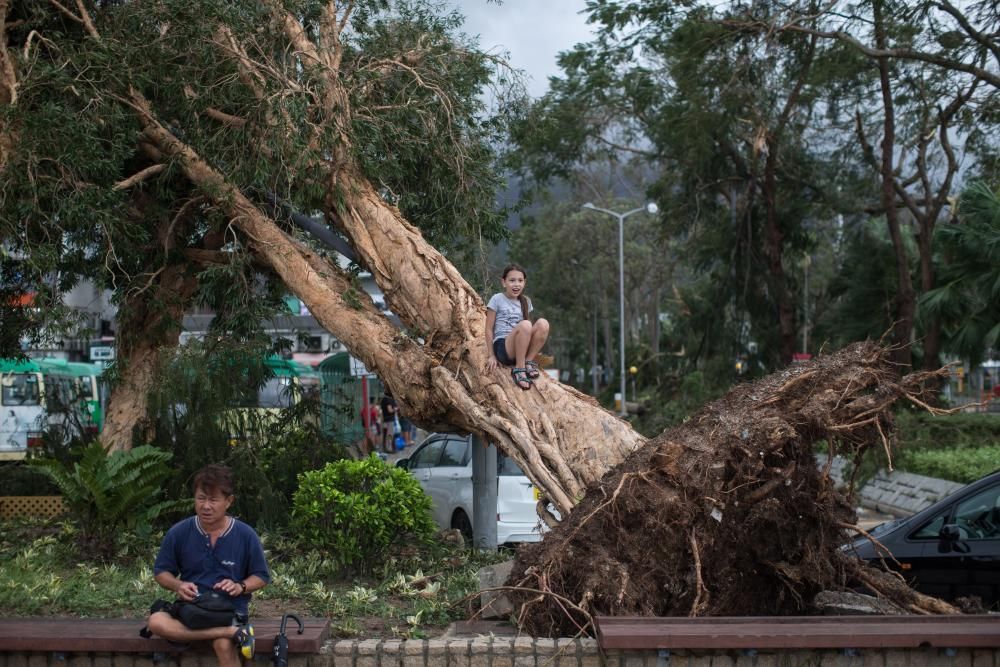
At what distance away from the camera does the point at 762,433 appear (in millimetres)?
Answer: 6199

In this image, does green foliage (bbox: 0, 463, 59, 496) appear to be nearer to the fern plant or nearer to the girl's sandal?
the fern plant

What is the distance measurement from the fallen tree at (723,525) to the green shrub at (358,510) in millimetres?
1713

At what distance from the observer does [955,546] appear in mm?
7551

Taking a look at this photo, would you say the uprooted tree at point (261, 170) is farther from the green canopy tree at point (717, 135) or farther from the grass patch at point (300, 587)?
the green canopy tree at point (717, 135)

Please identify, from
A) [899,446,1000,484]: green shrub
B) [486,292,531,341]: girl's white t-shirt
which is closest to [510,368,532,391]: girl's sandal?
[486,292,531,341]: girl's white t-shirt

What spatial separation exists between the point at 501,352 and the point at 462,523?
150 inches

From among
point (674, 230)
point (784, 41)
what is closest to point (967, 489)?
point (784, 41)

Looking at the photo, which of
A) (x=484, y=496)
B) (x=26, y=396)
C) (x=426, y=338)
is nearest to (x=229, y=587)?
(x=426, y=338)

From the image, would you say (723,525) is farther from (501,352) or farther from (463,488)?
(463,488)

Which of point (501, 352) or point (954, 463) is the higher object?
point (501, 352)

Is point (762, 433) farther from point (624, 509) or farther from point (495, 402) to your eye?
point (495, 402)

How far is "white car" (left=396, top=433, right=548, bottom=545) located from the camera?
36.2 ft

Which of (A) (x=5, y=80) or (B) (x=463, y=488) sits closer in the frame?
(A) (x=5, y=80)

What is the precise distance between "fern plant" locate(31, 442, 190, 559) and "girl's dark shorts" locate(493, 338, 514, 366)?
9.31ft
